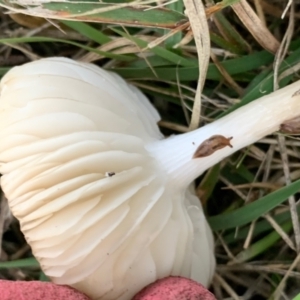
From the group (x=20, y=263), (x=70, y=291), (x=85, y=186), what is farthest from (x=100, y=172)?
(x=20, y=263)

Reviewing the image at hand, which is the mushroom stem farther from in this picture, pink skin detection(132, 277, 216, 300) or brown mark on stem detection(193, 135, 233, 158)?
pink skin detection(132, 277, 216, 300)

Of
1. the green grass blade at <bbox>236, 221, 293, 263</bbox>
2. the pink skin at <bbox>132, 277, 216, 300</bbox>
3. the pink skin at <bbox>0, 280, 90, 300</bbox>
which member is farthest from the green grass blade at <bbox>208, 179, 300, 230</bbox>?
the pink skin at <bbox>0, 280, 90, 300</bbox>

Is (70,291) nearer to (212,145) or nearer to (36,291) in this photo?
(36,291)

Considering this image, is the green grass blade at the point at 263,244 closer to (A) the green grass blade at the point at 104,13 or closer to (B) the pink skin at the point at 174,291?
(B) the pink skin at the point at 174,291

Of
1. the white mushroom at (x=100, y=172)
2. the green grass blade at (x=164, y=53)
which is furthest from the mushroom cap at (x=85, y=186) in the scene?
the green grass blade at (x=164, y=53)

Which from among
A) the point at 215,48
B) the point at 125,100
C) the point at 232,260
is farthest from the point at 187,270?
the point at 215,48
